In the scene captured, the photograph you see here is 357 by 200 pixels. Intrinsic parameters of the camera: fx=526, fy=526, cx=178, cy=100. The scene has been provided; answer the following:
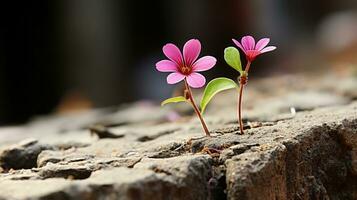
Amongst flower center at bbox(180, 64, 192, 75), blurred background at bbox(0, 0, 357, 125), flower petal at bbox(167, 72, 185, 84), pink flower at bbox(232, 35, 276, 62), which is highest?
blurred background at bbox(0, 0, 357, 125)

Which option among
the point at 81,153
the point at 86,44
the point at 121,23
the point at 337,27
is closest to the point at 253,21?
the point at 337,27

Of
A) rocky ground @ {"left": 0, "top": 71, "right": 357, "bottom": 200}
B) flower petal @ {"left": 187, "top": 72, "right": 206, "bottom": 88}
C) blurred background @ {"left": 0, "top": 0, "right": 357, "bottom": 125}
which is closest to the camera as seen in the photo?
rocky ground @ {"left": 0, "top": 71, "right": 357, "bottom": 200}

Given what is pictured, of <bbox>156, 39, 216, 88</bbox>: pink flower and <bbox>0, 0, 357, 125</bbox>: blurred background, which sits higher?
<bbox>0, 0, 357, 125</bbox>: blurred background

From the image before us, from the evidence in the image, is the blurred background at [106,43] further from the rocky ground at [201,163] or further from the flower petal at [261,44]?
the flower petal at [261,44]

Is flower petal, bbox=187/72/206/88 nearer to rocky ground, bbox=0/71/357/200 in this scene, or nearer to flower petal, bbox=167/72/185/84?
flower petal, bbox=167/72/185/84

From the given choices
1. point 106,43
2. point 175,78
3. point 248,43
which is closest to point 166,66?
point 175,78

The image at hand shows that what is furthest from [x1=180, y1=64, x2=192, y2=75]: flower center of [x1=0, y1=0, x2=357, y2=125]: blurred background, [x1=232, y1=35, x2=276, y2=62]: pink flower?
[x1=0, y1=0, x2=357, y2=125]: blurred background

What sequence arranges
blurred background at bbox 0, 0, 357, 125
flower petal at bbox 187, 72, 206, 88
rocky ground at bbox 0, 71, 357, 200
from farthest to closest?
blurred background at bbox 0, 0, 357, 125 < flower petal at bbox 187, 72, 206, 88 < rocky ground at bbox 0, 71, 357, 200
